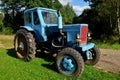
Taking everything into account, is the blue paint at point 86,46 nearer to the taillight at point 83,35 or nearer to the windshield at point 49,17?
the taillight at point 83,35

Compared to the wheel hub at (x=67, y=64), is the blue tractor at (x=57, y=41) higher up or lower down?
higher up

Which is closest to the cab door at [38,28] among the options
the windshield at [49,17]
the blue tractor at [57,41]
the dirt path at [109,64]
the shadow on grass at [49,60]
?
the blue tractor at [57,41]

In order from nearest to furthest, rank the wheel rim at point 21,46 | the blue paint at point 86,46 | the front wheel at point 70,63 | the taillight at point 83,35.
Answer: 1. the front wheel at point 70,63
2. the blue paint at point 86,46
3. the taillight at point 83,35
4. the wheel rim at point 21,46

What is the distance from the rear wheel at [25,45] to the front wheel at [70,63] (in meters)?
1.71

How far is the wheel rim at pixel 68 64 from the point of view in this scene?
936cm

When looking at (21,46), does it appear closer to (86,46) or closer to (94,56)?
(86,46)

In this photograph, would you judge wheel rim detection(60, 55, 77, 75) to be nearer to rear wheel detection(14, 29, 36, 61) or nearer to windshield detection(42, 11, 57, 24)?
rear wheel detection(14, 29, 36, 61)

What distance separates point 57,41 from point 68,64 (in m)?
1.96

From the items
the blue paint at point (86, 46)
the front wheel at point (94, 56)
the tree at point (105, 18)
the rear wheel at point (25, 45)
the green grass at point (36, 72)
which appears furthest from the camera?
the tree at point (105, 18)

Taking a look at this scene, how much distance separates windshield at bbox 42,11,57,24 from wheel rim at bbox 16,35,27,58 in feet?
4.44

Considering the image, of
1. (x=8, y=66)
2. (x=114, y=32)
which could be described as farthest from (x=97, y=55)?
(x=114, y=32)

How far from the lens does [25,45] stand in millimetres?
11570

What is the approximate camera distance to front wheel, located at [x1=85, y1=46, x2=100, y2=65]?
11.3 meters

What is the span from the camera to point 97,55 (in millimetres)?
11273
